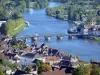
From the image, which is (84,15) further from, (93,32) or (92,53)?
(92,53)

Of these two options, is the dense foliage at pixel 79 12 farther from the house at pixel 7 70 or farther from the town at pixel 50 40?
the house at pixel 7 70

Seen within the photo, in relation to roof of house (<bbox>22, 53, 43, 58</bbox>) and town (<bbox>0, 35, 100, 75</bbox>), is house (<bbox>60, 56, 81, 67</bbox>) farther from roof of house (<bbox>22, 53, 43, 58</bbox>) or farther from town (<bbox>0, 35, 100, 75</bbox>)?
roof of house (<bbox>22, 53, 43, 58</bbox>)

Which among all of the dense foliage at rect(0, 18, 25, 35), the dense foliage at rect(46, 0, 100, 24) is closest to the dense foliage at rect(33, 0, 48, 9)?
the dense foliage at rect(46, 0, 100, 24)

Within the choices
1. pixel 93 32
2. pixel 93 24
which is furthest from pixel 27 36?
pixel 93 24

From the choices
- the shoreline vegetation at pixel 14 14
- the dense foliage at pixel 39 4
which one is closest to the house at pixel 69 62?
the shoreline vegetation at pixel 14 14

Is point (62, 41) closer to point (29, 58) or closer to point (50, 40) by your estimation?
point (50, 40)

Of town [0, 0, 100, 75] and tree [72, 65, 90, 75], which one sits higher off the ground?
tree [72, 65, 90, 75]

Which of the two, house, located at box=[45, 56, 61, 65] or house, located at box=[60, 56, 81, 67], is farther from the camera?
house, located at box=[45, 56, 61, 65]
